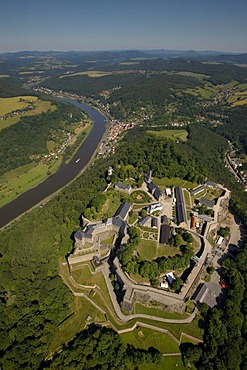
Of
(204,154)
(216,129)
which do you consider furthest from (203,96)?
(204,154)

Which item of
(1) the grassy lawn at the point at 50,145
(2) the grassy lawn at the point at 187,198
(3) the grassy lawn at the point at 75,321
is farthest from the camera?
(1) the grassy lawn at the point at 50,145

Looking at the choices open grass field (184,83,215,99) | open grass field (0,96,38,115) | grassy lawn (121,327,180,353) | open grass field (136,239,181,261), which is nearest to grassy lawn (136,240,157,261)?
open grass field (136,239,181,261)

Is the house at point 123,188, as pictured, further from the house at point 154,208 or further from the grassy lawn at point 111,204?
the house at point 154,208

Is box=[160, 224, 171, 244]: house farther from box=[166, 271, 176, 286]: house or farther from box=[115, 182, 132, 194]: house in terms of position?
box=[115, 182, 132, 194]: house

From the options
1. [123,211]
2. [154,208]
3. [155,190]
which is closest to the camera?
[123,211]

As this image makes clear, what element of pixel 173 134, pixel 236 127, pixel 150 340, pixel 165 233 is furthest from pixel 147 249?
pixel 236 127

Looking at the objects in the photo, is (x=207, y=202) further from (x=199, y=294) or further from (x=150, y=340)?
(x=150, y=340)

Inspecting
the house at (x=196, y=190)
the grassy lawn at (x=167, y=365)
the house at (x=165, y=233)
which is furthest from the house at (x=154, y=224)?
the grassy lawn at (x=167, y=365)
